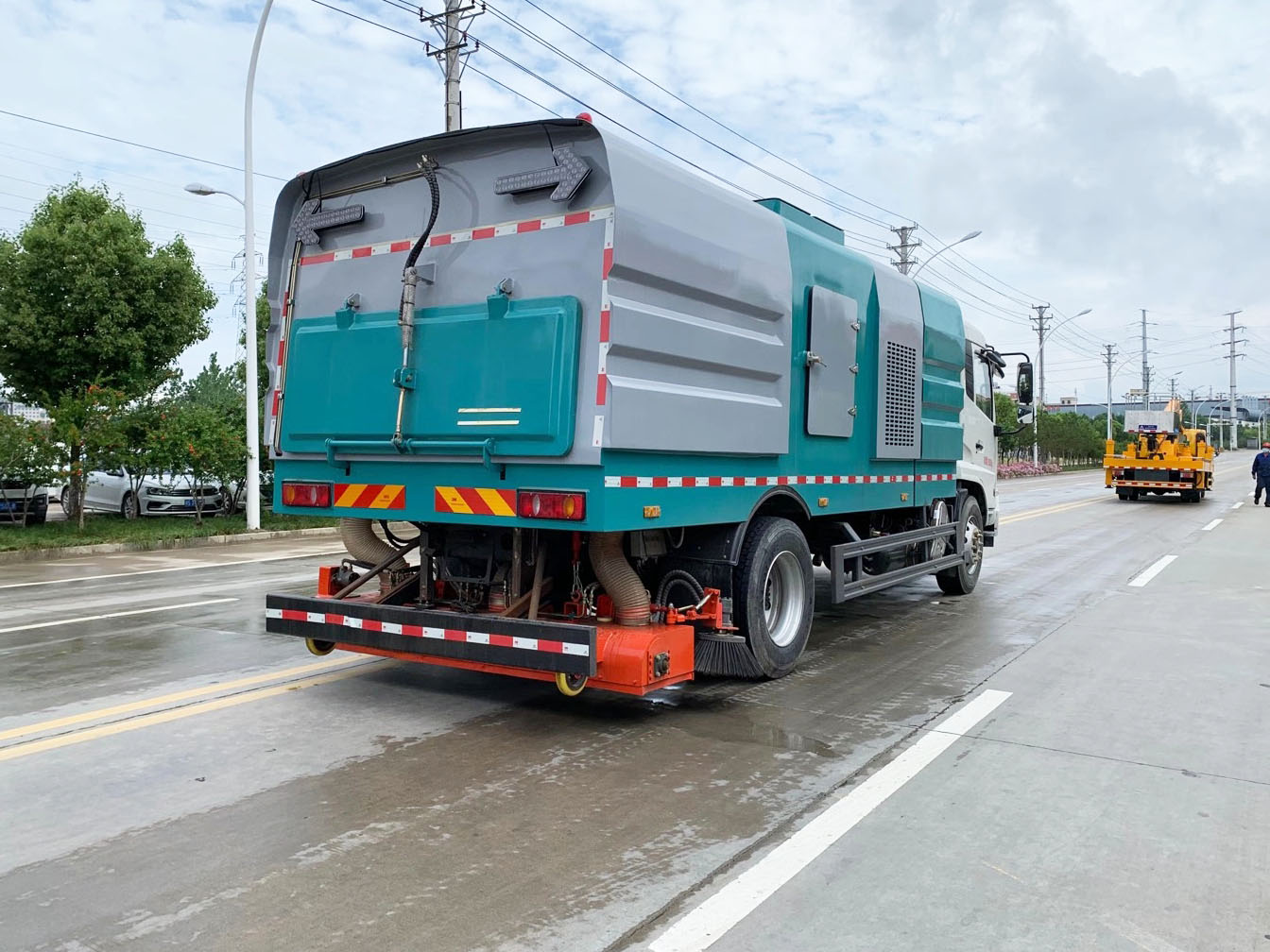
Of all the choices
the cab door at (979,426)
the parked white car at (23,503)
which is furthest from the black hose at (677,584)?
the parked white car at (23,503)

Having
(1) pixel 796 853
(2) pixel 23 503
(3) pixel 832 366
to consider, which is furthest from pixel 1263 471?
(2) pixel 23 503

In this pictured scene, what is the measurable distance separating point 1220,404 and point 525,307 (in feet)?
613

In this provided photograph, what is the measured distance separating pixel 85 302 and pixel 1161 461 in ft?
93.0

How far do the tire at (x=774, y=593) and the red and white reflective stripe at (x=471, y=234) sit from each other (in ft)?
7.63

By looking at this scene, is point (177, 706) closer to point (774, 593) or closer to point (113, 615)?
point (774, 593)

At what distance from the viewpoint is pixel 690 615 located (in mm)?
5996

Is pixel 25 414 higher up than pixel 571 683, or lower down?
higher up

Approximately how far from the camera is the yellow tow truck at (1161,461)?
95.5 feet

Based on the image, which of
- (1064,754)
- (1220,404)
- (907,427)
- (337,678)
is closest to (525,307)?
(337,678)

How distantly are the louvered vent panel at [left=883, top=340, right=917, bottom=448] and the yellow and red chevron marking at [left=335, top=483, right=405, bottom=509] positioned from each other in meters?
4.23

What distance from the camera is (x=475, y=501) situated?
18.0 feet

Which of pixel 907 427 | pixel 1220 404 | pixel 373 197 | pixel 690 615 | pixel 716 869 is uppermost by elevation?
pixel 1220 404

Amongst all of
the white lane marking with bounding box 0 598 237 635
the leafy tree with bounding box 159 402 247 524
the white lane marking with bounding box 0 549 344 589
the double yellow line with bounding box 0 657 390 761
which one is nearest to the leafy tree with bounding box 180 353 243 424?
the leafy tree with bounding box 159 402 247 524

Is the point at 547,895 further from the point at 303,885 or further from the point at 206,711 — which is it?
the point at 206,711
